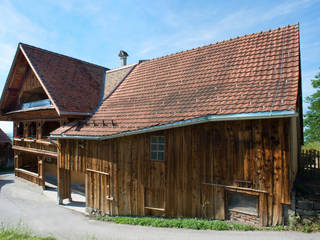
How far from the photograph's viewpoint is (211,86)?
846 cm

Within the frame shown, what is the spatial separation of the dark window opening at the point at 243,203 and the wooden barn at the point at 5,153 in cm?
2435

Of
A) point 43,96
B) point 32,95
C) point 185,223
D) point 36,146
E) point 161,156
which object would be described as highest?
point 32,95

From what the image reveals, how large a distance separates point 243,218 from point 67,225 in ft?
23.5

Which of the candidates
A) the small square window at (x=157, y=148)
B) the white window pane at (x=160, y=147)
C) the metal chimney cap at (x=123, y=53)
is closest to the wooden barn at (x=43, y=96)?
the metal chimney cap at (x=123, y=53)

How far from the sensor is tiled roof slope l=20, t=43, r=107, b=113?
11.9 metres

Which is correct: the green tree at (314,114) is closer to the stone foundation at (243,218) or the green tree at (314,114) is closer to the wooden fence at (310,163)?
the wooden fence at (310,163)

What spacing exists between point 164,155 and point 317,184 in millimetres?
5815

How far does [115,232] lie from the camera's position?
7.74 meters

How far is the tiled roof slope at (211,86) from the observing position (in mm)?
6895

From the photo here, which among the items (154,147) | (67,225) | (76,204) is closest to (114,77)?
(154,147)

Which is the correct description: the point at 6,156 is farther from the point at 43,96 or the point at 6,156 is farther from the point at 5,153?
the point at 43,96

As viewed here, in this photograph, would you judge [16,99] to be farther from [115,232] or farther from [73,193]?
[115,232]

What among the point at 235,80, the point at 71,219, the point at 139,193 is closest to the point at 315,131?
the point at 235,80

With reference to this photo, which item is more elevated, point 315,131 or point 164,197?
point 315,131
